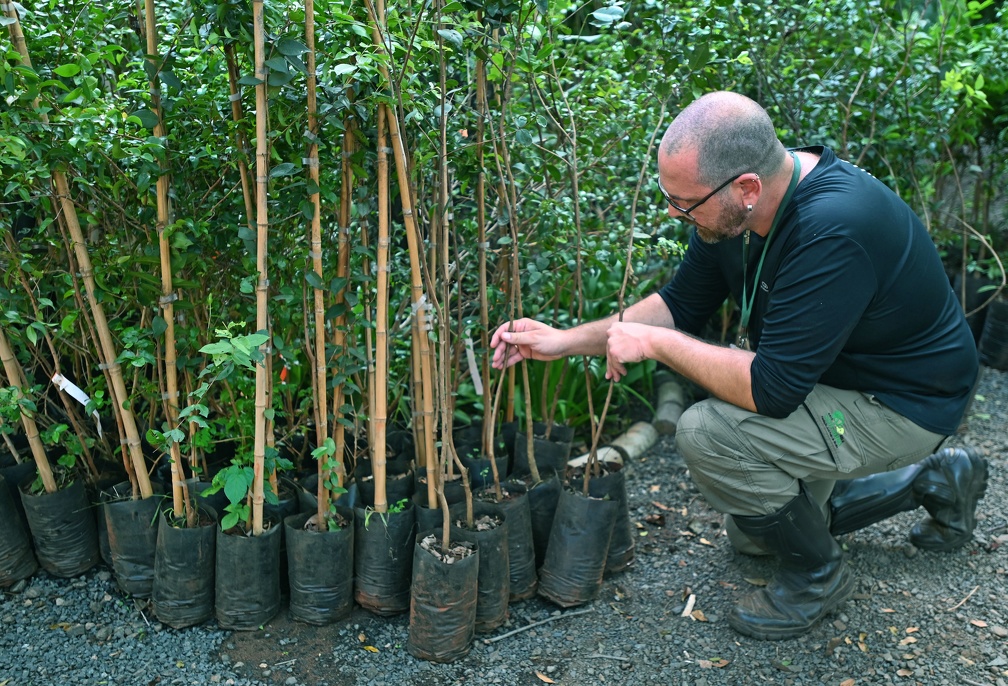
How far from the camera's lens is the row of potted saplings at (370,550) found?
229cm

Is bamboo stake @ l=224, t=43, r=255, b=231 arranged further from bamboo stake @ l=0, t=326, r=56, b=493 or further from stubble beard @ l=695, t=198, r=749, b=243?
stubble beard @ l=695, t=198, r=749, b=243

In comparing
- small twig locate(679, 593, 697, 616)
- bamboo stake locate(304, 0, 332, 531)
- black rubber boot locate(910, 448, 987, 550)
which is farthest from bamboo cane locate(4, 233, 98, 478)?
black rubber boot locate(910, 448, 987, 550)

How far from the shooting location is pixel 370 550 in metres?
2.36

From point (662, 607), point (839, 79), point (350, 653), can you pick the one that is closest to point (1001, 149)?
point (839, 79)

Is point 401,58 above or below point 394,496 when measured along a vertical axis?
above

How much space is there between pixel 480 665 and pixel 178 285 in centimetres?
129

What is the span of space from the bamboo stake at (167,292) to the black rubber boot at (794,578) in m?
1.58

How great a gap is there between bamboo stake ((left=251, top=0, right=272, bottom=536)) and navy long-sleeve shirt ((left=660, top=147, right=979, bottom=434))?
4.12ft

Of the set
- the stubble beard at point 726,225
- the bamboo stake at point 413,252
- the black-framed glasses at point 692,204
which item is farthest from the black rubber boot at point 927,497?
the bamboo stake at point 413,252

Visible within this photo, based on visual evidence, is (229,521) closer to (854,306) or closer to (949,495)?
(854,306)

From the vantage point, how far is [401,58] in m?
2.07

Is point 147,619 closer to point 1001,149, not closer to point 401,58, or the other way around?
point 401,58

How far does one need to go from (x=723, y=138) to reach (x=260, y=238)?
1.17m

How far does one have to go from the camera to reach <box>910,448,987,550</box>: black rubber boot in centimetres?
272
